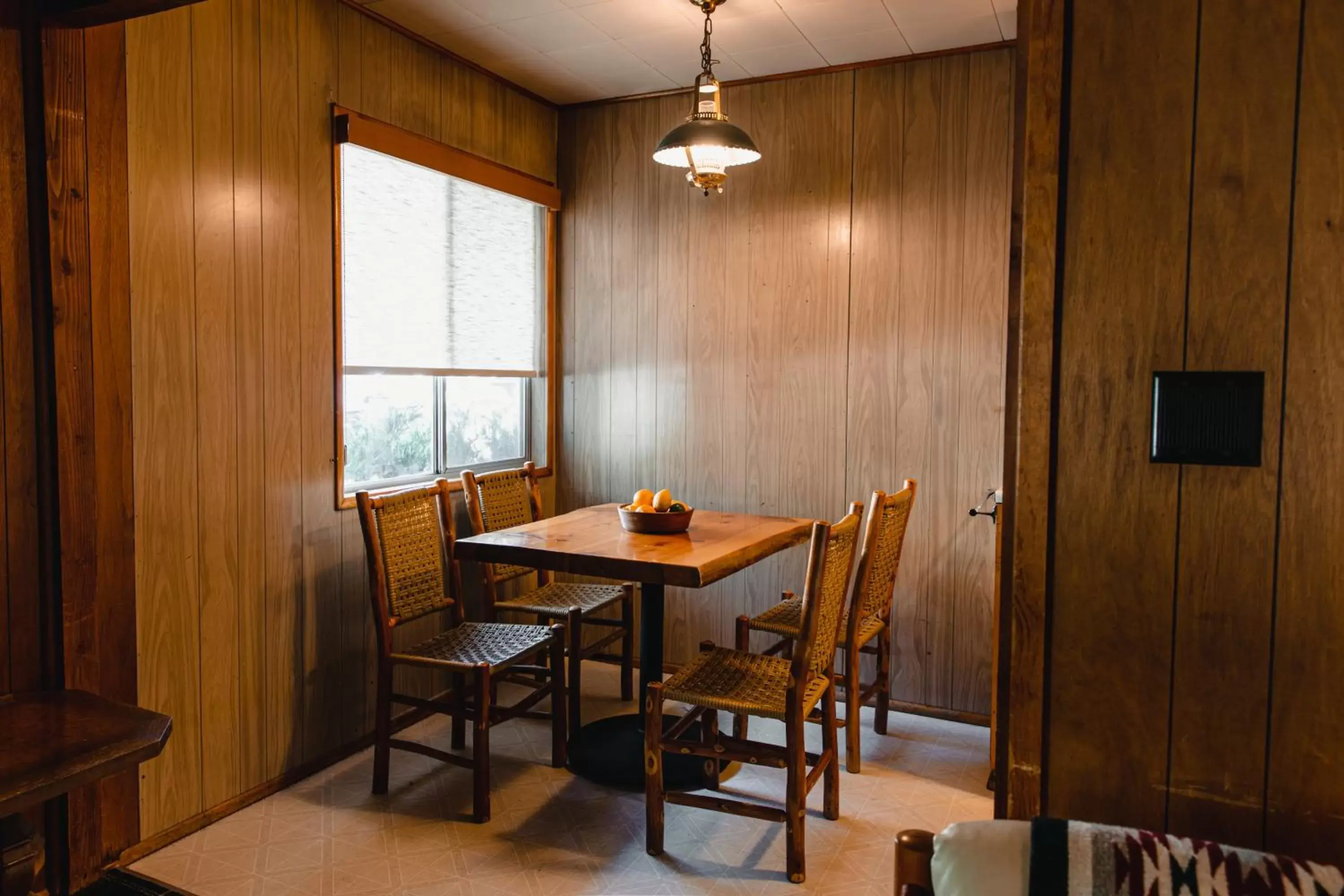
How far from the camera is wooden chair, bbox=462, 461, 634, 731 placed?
11.1 ft

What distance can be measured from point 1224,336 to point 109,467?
249cm

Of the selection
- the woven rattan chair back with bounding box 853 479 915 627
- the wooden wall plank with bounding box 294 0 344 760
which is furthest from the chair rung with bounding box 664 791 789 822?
the wooden wall plank with bounding box 294 0 344 760

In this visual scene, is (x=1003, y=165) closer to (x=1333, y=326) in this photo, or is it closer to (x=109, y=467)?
(x=1333, y=326)

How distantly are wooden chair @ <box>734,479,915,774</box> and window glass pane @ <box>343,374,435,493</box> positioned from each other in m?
1.42

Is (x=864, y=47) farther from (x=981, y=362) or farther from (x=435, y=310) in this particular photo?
(x=435, y=310)

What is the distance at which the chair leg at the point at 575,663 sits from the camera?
3291 millimetres

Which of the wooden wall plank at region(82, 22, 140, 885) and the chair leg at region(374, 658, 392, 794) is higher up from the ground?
the wooden wall plank at region(82, 22, 140, 885)

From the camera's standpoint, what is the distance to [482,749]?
275cm

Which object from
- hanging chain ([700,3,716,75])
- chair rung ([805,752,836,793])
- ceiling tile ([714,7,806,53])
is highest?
ceiling tile ([714,7,806,53])

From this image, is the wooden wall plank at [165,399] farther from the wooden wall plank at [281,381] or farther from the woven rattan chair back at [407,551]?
the woven rattan chair back at [407,551]

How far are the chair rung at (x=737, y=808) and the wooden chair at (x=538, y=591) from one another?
0.84 meters

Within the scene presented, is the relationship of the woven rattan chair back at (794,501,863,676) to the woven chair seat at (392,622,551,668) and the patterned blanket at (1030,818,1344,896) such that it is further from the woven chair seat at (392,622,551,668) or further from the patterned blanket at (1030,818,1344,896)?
the patterned blanket at (1030,818,1344,896)

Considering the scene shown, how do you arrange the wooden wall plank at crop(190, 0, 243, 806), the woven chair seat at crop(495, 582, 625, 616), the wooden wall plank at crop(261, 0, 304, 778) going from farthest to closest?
the woven chair seat at crop(495, 582, 625, 616), the wooden wall plank at crop(261, 0, 304, 778), the wooden wall plank at crop(190, 0, 243, 806)

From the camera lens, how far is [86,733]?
6.04ft
